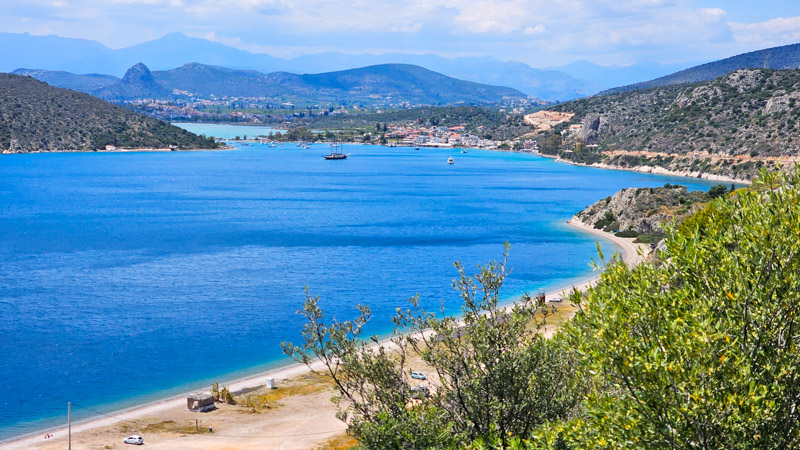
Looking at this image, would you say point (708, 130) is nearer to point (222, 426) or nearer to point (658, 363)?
point (222, 426)

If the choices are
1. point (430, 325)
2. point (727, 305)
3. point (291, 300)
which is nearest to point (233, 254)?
point (291, 300)

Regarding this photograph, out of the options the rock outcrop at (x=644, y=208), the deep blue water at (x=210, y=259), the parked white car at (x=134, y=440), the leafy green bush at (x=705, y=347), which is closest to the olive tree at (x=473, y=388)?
the leafy green bush at (x=705, y=347)

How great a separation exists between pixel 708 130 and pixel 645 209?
263 ft

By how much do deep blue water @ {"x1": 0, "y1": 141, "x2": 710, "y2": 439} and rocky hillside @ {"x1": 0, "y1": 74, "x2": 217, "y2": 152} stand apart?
44.4m

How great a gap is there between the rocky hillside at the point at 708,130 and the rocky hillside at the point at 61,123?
10987 cm

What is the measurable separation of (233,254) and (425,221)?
1137 inches

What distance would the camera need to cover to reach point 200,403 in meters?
28.1

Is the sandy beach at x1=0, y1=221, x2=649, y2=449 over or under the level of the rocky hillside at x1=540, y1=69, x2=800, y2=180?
under

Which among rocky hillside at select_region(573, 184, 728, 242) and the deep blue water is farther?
rocky hillside at select_region(573, 184, 728, 242)

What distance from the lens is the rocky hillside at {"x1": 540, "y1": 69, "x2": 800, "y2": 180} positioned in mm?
124438

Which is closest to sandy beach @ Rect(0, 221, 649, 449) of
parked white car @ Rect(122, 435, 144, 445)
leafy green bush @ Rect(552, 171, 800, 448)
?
parked white car @ Rect(122, 435, 144, 445)

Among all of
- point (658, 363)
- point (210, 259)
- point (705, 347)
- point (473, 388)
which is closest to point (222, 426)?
point (473, 388)

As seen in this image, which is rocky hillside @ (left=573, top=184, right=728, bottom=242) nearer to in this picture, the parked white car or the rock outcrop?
the rock outcrop

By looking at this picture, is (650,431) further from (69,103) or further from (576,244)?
(69,103)
